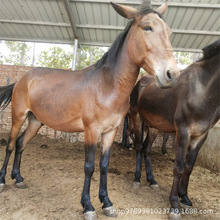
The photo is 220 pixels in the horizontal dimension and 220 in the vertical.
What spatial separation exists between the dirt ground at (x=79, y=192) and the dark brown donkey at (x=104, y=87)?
30cm

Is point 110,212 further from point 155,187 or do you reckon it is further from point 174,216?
point 155,187

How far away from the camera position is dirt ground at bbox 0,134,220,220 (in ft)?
8.93

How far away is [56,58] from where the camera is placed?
2269 cm

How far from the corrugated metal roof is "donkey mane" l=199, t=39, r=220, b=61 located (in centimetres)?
316

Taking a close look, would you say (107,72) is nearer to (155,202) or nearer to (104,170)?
(104,170)

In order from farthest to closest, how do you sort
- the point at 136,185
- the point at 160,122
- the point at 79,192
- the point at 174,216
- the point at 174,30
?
the point at 174,30 < the point at 136,185 < the point at 160,122 < the point at 79,192 < the point at 174,216

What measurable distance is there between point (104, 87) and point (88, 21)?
4.34 meters

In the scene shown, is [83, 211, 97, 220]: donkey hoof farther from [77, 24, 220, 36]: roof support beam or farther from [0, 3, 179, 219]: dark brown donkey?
[77, 24, 220, 36]: roof support beam

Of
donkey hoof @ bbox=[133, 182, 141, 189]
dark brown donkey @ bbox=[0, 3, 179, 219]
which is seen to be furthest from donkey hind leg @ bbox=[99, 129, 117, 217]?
donkey hoof @ bbox=[133, 182, 141, 189]

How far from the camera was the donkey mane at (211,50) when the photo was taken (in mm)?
2645

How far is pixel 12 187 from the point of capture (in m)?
3.39

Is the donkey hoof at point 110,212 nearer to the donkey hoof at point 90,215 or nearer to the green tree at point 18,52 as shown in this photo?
the donkey hoof at point 90,215

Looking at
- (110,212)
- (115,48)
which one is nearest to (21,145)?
(110,212)

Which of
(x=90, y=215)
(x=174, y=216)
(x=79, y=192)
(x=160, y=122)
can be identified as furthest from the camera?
(x=160, y=122)
